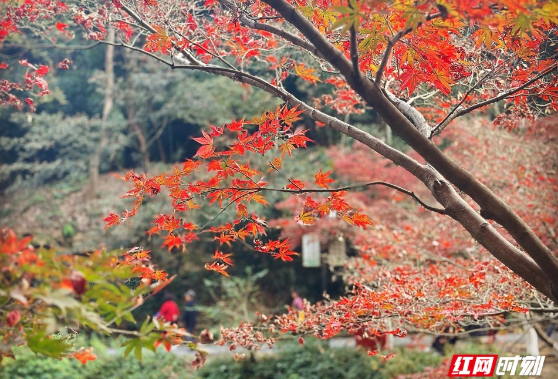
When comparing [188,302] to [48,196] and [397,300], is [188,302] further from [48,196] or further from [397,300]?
[397,300]

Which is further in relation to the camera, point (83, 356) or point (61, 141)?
point (61, 141)

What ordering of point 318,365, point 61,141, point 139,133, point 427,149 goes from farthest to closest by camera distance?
point 139,133 < point 61,141 < point 318,365 < point 427,149

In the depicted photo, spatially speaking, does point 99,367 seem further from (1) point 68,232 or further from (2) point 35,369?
(1) point 68,232

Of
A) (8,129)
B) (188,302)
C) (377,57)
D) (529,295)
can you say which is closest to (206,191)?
(377,57)

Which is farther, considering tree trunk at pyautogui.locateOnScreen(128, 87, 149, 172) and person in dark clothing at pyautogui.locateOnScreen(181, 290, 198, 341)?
tree trunk at pyautogui.locateOnScreen(128, 87, 149, 172)

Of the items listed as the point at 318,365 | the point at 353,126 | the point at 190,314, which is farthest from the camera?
the point at 190,314

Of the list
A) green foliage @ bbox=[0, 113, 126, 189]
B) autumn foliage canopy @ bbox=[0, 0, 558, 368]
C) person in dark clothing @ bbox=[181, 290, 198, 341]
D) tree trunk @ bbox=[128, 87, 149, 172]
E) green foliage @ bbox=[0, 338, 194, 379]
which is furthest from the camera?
tree trunk @ bbox=[128, 87, 149, 172]

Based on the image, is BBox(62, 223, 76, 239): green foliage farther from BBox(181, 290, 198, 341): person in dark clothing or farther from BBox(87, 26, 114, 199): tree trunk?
BBox(181, 290, 198, 341): person in dark clothing

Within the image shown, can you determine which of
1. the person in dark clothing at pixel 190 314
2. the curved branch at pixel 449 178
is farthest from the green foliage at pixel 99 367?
the curved branch at pixel 449 178

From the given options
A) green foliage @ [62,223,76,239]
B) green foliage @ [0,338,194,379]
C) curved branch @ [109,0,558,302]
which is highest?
curved branch @ [109,0,558,302]

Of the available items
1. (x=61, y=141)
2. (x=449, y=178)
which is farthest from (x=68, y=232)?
(x=449, y=178)

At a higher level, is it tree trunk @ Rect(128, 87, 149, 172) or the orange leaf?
tree trunk @ Rect(128, 87, 149, 172)

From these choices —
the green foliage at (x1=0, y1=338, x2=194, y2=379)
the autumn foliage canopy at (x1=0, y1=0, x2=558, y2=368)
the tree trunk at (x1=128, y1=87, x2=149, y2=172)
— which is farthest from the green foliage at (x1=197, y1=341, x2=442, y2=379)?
the tree trunk at (x1=128, y1=87, x2=149, y2=172)

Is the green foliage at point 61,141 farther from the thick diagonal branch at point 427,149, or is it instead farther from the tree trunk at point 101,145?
the thick diagonal branch at point 427,149
